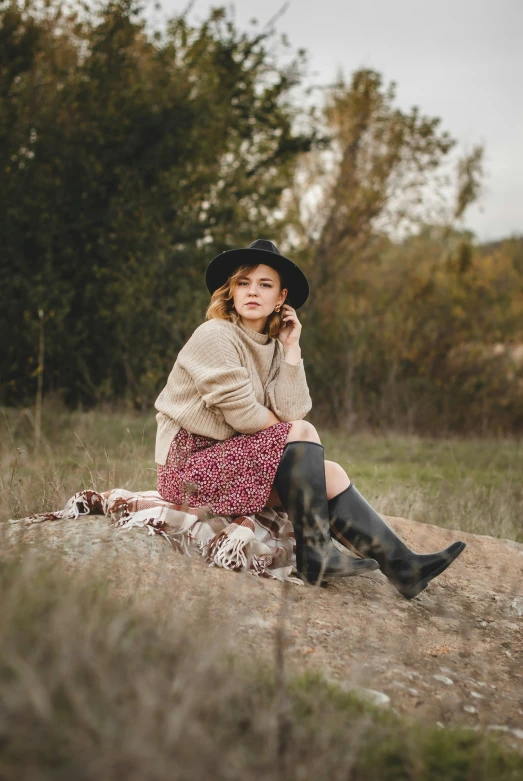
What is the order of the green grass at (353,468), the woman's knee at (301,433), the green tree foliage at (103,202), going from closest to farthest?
the woman's knee at (301,433) → the green grass at (353,468) → the green tree foliage at (103,202)

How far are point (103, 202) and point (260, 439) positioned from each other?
25.2 feet

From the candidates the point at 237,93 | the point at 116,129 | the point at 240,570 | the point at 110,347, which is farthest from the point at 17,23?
the point at 240,570

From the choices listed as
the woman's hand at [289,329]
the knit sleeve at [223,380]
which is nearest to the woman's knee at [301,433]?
the knit sleeve at [223,380]

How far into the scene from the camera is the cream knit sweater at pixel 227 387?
348 cm

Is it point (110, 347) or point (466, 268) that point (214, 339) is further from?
point (466, 268)

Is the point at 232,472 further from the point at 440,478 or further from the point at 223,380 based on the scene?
the point at 440,478

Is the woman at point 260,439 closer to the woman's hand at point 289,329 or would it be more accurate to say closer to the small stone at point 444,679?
the woman's hand at point 289,329

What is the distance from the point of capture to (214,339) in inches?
143

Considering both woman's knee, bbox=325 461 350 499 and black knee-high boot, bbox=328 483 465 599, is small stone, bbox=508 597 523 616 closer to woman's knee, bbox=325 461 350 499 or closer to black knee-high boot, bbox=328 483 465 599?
black knee-high boot, bbox=328 483 465 599

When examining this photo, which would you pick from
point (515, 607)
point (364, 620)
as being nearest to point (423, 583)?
point (364, 620)

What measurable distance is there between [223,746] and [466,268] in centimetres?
1396

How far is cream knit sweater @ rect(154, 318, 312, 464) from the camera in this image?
3484 millimetres

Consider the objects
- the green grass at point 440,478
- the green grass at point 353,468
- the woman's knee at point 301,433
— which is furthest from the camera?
the green grass at point 440,478

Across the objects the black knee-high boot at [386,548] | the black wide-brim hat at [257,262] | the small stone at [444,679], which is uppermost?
the black wide-brim hat at [257,262]
